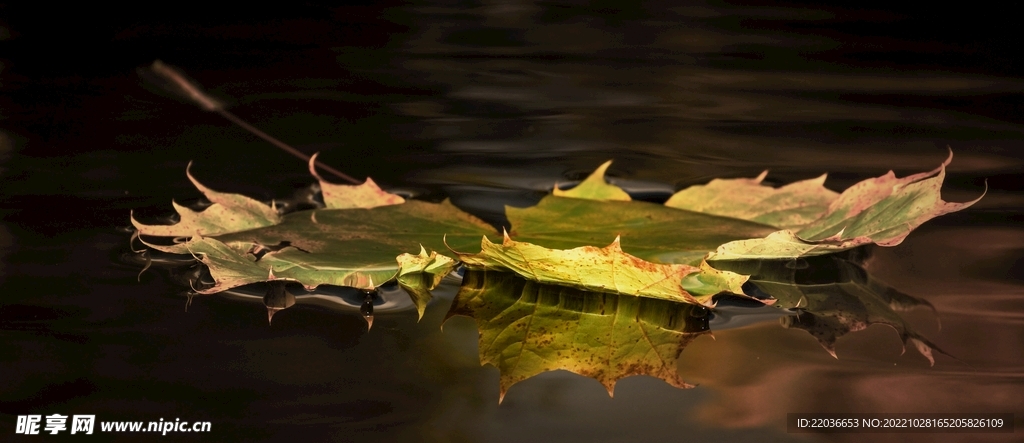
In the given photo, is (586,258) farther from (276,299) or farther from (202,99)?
(202,99)

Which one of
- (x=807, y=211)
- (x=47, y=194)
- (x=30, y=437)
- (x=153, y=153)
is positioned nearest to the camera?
(x=30, y=437)

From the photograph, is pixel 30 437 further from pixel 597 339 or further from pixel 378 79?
→ pixel 378 79

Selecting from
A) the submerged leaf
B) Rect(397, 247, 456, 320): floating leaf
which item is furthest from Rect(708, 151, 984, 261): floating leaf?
the submerged leaf

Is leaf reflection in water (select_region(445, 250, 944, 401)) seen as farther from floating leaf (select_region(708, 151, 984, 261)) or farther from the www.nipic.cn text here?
the www.nipic.cn text

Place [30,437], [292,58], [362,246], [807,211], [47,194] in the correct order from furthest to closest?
[292,58]
[47,194]
[807,211]
[362,246]
[30,437]

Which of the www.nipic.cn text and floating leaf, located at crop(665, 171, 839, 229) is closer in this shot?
the www.nipic.cn text

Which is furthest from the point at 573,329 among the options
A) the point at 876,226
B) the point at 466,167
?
the point at 466,167

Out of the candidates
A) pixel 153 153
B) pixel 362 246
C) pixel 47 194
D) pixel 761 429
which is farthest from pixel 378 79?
pixel 761 429

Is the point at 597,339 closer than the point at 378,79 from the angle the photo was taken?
Yes
